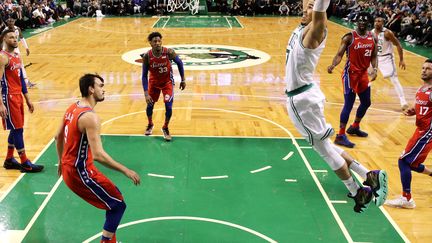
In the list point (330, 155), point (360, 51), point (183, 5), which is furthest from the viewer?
point (183, 5)

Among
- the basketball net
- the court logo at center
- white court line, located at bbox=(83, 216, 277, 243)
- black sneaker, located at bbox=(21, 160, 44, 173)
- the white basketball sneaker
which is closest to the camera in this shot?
white court line, located at bbox=(83, 216, 277, 243)

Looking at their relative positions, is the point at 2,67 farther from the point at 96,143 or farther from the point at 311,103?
the point at 311,103

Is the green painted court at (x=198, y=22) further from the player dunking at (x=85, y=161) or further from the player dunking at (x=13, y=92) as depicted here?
the player dunking at (x=85, y=161)

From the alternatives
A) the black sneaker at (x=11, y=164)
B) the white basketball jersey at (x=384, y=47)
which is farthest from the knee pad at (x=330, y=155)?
the white basketball jersey at (x=384, y=47)

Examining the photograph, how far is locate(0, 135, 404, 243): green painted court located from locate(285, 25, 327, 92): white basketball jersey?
149 cm

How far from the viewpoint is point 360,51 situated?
22.8ft

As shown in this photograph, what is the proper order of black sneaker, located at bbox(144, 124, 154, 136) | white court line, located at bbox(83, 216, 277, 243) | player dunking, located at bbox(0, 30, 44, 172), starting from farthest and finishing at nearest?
black sneaker, located at bbox(144, 124, 154, 136)
player dunking, located at bbox(0, 30, 44, 172)
white court line, located at bbox(83, 216, 277, 243)

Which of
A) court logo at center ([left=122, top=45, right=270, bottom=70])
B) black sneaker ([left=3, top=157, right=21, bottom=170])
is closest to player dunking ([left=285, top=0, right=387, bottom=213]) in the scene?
black sneaker ([left=3, top=157, right=21, bottom=170])

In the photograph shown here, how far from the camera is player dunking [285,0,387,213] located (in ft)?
12.8

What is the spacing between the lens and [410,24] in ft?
60.7

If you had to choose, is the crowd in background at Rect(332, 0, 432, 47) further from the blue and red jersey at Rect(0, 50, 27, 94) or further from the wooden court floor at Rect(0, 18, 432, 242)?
the blue and red jersey at Rect(0, 50, 27, 94)

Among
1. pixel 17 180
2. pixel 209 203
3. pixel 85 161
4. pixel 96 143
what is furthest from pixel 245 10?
pixel 96 143

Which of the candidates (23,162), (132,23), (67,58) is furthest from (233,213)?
(132,23)

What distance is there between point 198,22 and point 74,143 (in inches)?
859
